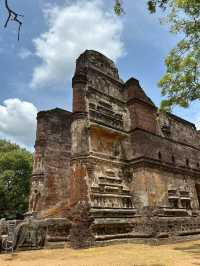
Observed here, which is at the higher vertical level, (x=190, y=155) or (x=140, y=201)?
(x=190, y=155)

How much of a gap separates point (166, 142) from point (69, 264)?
12227 mm

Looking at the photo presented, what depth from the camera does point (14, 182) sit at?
2973cm

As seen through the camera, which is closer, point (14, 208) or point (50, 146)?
point (50, 146)

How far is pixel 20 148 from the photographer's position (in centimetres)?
3509

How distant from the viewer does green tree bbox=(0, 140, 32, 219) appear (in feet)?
93.5

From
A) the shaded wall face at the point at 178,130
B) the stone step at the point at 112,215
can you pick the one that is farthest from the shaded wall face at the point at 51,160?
the shaded wall face at the point at 178,130

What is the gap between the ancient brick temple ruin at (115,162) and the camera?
469 inches

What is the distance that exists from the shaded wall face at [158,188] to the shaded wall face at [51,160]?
5587 millimetres

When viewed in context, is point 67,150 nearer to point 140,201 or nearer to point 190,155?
point 140,201

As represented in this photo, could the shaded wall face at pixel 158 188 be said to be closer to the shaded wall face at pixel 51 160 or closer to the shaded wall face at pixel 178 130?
the shaded wall face at pixel 178 130

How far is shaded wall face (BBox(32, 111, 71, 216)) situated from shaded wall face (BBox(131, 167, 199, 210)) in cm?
559

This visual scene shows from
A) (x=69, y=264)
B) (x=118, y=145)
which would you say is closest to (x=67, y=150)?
(x=118, y=145)

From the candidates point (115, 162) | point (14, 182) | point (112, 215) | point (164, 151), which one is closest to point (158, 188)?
point (115, 162)

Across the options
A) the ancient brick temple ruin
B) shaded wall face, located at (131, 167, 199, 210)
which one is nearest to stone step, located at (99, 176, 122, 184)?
the ancient brick temple ruin
